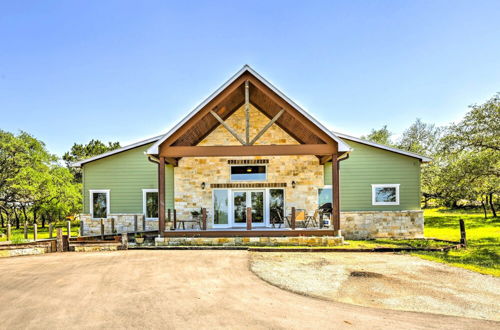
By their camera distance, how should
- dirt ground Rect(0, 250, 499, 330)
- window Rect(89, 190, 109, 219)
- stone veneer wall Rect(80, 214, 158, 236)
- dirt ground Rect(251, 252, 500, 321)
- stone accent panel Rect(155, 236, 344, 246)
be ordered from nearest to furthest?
dirt ground Rect(0, 250, 499, 330), dirt ground Rect(251, 252, 500, 321), stone accent panel Rect(155, 236, 344, 246), stone veneer wall Rect(80, 214, 158, 236), window Rect(89, 190, 109, 219)

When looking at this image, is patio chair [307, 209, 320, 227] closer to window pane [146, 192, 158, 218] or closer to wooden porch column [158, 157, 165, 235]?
wooden porch column [158, 157, 165, 235]

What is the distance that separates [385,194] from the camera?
1427 centimetres

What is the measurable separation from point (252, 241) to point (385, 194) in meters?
7.08

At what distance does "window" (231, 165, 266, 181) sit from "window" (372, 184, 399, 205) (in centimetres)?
522

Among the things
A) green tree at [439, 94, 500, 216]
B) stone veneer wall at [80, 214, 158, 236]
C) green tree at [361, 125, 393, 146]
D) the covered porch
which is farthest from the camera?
green tree at [361, 125, 393, 146]

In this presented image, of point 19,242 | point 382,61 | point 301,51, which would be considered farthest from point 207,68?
point 19,242

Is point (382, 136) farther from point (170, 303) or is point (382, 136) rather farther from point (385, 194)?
point (170, 303)

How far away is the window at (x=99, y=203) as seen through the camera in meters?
15.0

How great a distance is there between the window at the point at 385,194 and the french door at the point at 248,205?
5.16 meters

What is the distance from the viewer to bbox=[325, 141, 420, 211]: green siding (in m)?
14.2

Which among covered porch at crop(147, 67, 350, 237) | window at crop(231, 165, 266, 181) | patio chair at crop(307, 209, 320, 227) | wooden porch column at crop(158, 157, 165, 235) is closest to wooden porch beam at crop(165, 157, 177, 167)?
covered porch at crop(147, 67, 350, 237)

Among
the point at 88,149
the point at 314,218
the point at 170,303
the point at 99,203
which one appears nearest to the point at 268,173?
the point at 314,218

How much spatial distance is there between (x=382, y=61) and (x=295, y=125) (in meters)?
7.10

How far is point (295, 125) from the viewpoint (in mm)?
12633
